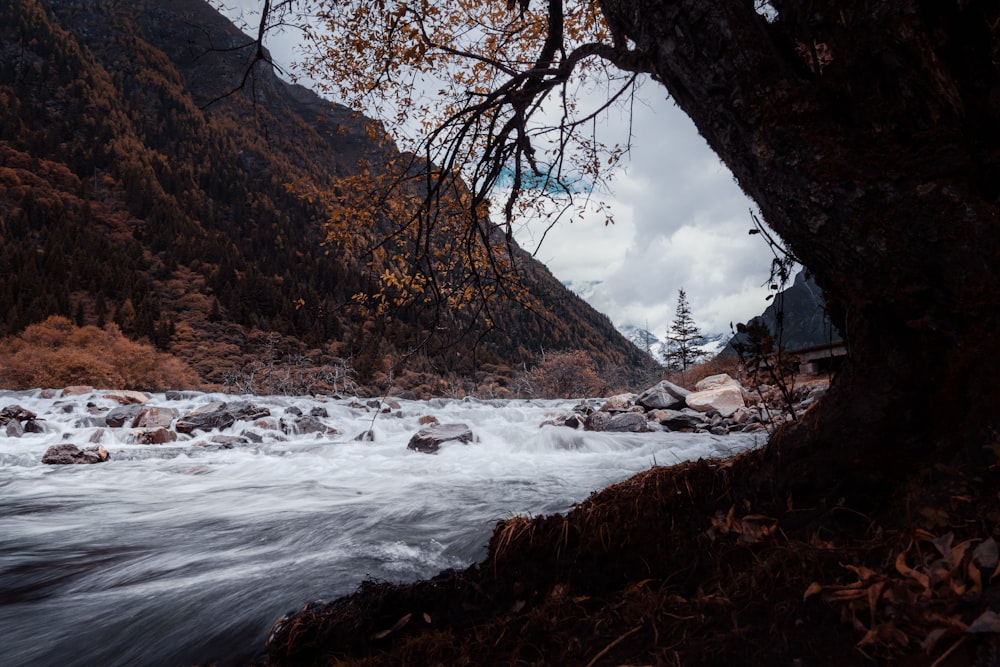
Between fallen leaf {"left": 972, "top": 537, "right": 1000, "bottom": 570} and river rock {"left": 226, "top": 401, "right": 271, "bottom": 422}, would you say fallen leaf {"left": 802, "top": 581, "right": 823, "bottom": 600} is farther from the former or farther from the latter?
river rock {"left": 226, "top": 401, "right": 271, "bottom": 422}

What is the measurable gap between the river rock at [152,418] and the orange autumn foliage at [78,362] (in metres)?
8.69

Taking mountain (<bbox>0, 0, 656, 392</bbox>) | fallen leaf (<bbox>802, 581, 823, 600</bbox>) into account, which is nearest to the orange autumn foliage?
mountain (<bbox>0, 0, 656, 392</bbox>)

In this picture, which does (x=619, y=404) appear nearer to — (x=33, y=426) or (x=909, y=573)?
(x=909, y=573)

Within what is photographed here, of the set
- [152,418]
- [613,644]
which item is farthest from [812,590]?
[152,418]

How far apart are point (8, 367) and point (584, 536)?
22849mm

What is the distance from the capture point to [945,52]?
4.77 feet

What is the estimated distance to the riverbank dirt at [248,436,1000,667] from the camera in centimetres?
100

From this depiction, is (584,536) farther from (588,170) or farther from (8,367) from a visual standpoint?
(8,367)

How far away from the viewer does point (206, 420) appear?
10.7 metres

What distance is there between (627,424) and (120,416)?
37.7ft

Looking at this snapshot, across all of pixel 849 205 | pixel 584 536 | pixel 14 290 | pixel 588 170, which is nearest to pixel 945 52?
pixel 849 205

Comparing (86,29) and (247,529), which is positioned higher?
(86,29)

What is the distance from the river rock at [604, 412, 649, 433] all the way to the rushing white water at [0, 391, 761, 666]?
22.7 inches

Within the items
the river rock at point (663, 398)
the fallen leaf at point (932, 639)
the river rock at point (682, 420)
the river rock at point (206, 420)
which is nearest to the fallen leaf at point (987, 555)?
the fallen leaf at point (932, 639)
